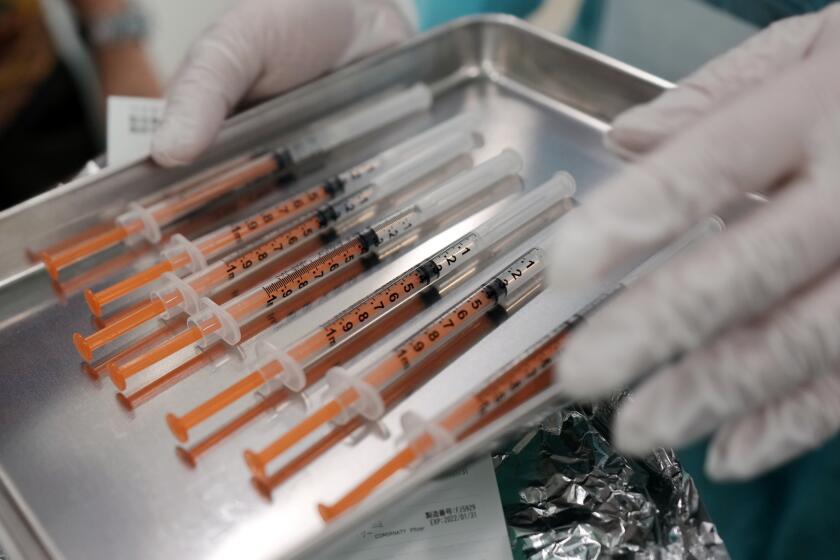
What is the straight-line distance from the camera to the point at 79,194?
45.1 inches

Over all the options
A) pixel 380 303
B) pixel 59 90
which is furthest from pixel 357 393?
pixel 59 90

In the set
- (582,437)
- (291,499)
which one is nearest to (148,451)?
(291,499)

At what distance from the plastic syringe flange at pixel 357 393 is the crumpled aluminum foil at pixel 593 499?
8.3 inches

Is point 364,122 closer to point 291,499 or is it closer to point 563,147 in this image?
point 563,147

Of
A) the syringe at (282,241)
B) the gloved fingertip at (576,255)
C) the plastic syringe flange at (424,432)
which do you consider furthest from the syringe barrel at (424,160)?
the gloved fingertip at (576,255)

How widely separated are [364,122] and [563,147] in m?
0.38

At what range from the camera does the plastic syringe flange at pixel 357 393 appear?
891mm

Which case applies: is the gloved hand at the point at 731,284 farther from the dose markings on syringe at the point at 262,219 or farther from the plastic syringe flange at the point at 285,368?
the dose markings on syringe at the point at 262,219

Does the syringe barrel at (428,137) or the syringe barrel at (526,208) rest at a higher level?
the syringe barrel at (428,137)

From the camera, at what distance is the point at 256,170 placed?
1.27m

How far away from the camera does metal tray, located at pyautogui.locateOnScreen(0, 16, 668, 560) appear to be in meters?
0.82

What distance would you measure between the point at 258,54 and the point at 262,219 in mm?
360

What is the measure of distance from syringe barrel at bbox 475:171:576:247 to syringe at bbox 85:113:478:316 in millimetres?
217

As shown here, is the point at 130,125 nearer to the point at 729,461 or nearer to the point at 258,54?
the point at 258,54
